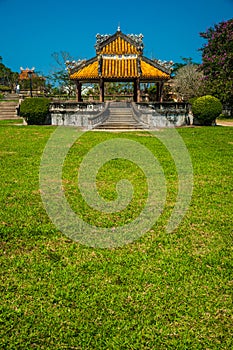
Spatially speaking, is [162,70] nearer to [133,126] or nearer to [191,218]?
[133,126]

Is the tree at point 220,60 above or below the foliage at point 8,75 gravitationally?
below

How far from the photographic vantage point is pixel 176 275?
2717 millimetres

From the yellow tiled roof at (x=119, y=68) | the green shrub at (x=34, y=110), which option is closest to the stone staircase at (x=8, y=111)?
the green shrub at (x=34, y=110)

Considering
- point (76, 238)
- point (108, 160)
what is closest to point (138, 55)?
point (108, 160)

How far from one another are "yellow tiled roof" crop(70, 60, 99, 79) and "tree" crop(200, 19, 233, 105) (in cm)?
1065

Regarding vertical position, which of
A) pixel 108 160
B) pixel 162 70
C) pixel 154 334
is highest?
pixel 162 70

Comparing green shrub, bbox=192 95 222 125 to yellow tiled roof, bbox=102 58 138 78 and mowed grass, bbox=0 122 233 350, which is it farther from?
Answer: mowed grass, bbox=0 122 233 350

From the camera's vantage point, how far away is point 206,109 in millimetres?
16594

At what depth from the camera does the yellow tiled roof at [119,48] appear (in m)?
19.1

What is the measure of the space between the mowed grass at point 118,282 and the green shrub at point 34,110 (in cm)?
1294

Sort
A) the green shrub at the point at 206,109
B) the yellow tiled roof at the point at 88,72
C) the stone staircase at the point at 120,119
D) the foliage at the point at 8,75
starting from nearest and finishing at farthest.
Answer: the stone staircase at the point at 120,119
the green shrub at the point at 206,109
the yellow tiled roof at the point at 88,72
the foliage at the point at 8,75

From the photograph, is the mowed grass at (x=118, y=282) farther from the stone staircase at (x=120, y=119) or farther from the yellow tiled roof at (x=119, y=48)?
the yellow tiled roof at (x=119, y=48)

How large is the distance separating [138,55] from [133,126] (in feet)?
17.9

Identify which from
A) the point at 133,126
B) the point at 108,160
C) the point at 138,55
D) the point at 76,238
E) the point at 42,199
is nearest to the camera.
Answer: the point at 76,238
